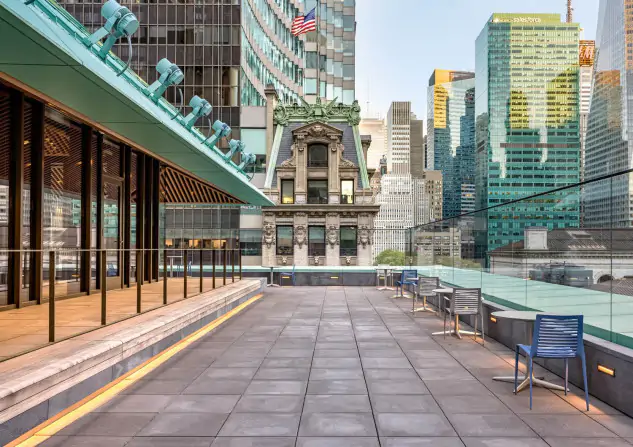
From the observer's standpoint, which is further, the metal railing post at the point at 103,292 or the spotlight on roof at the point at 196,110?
the spotlight on roof at the point at 196,110

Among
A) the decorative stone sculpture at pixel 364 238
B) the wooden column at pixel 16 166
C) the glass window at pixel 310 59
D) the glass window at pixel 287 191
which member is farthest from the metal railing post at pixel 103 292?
the glass window at pixel 310 59

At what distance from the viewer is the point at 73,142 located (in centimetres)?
1373

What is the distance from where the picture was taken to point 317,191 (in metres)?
51.3

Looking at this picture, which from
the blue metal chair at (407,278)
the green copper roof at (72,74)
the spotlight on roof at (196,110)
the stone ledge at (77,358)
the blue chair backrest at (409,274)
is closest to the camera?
the stone ledge at (77,358)

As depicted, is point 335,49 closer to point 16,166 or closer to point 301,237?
point 301,237

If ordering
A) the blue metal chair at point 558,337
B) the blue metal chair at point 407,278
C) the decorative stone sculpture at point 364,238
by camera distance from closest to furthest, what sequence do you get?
the blue metal chair at point 558,337 → the blue metal chair at point 407,278 → the decorative stone sculpture at point 364,238

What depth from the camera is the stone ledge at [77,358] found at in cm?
542

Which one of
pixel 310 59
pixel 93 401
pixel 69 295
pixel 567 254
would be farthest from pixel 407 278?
pixel 310 59

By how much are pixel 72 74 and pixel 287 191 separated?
43.3 m

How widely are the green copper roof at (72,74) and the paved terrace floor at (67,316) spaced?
3390 mm

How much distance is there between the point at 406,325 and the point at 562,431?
8.11 meters

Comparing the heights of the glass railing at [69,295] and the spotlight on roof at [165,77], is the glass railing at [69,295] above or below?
below

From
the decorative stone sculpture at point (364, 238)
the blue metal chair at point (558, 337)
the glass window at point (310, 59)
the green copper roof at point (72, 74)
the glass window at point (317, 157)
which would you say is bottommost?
the blue metal chair at point (558, 337)

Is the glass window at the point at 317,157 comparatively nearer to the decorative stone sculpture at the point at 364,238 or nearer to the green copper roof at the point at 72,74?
the decorative stone sculpture at the point at 364,238
